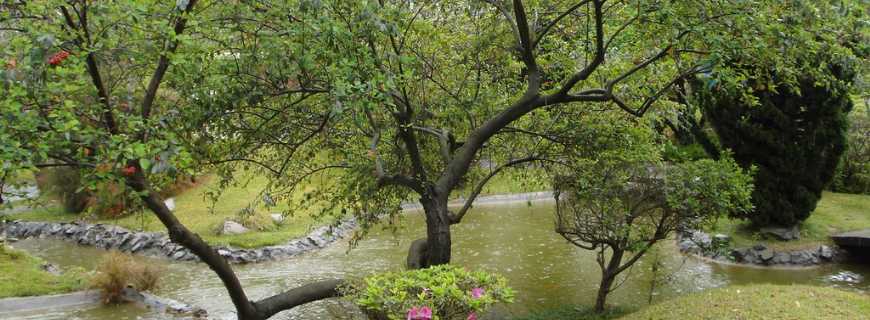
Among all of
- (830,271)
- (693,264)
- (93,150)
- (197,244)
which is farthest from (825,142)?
(93,150)

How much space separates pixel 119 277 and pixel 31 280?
5.40 ft

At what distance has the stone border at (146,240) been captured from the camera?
522 inches

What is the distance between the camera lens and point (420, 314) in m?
4.08

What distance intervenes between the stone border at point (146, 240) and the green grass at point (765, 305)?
24.2 feet

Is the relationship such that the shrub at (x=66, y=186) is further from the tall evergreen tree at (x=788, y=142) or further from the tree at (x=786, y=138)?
the tall evergreen tree at (x=788, y=142)

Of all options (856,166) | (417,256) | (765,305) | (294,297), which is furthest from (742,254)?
(294,297)

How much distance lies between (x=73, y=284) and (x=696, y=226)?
8.50 metres

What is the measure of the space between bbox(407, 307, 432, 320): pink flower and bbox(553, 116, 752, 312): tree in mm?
3632

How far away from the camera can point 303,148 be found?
26.6ft

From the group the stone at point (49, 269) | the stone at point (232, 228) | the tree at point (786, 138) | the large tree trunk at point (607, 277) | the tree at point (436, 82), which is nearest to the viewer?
the tree at point (436, 82)

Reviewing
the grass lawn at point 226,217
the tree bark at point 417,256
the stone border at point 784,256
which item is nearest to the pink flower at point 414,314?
the tree bark at point 417,256

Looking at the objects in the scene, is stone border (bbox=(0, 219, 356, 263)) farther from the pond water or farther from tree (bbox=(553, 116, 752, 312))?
tree (bbox=(553, 116, 752, 312))

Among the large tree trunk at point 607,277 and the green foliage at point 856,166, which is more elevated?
the green foliage at point 856,166

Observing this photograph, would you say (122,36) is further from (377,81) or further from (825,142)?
(825,142)
